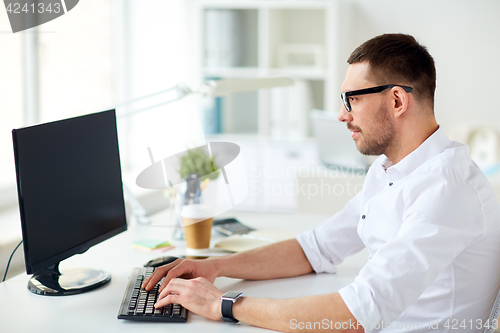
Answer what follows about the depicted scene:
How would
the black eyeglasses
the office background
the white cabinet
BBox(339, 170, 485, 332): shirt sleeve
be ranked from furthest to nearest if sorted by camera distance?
the white cabinet
the office background
the black eyeglasses
BBox(339, 170, 485, 332): shirt sleeve

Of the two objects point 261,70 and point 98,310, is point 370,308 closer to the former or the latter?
point 98,310

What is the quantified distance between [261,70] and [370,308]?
3055mm

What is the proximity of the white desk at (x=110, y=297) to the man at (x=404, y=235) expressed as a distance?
0.21 ft

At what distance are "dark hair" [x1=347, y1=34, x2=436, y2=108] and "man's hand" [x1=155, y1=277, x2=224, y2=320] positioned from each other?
0.64 m

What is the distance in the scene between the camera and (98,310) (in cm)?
116

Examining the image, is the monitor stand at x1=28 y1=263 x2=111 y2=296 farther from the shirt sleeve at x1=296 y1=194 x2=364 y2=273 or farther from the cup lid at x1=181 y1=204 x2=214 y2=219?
the shirt sleeve at x1=296 y1=194 x2=364 y2=273

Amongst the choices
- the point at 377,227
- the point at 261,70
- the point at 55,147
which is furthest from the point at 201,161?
the point at 261,70

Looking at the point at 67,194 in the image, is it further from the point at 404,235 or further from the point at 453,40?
the point at 453,40

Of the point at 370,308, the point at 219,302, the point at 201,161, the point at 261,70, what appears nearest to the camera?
the point at 370,308

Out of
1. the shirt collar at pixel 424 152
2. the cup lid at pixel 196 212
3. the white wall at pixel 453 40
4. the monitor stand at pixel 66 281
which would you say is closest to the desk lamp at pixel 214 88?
the cup lid at pixel 196 212

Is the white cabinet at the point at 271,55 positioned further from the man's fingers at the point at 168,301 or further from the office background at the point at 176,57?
the man's fingers at the point at 168,301

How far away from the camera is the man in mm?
987

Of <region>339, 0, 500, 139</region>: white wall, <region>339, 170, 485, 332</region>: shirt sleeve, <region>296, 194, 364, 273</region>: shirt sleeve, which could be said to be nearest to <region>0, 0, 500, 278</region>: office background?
<region>339, 0, 500, 139</region>: white wall

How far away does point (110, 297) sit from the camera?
48.9 inches
